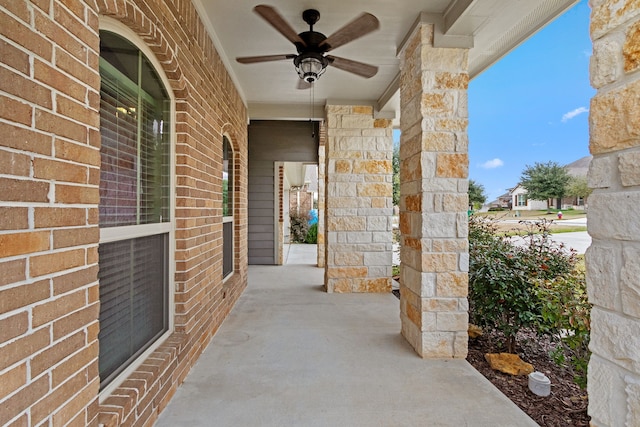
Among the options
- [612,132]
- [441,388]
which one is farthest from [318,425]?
[612,132]

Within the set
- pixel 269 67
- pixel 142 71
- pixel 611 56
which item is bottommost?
pixel 611 56

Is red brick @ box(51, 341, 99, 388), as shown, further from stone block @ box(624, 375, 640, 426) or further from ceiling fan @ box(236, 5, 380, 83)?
ceiling fan @ box(236, 5, 380, 83)

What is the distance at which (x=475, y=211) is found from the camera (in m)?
4.43

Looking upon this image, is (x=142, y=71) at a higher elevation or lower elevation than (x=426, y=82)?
lower

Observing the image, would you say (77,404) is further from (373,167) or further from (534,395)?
(373,167)

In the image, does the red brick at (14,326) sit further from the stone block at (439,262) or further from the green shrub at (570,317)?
the green shrub at (570,317)

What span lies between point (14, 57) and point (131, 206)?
106 cm

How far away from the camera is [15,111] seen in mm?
987

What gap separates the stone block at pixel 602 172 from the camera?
0.85 m

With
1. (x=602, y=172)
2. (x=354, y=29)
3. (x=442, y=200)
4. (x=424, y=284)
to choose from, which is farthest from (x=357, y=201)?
(x=602, y=172)

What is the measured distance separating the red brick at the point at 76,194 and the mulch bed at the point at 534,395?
8.73 feet

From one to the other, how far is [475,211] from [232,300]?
3.37 metres

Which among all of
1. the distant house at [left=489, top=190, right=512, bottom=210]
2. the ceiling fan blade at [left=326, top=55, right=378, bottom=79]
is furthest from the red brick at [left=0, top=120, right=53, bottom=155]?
the distant house at [left=489, top=190, right=512, bottom=210]

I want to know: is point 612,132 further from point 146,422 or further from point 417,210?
point 146,422
